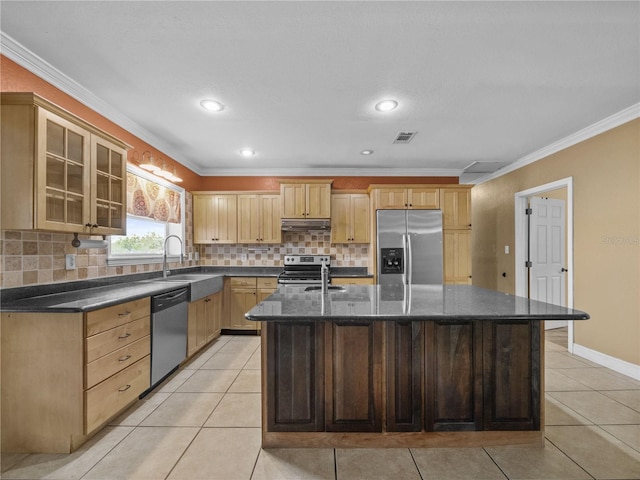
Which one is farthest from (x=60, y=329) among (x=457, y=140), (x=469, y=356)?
(x=457, y=140)

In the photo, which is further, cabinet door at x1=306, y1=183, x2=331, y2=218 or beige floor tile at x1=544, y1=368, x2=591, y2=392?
cabinet door at x1=306, y1=183, x2=331, y2=218

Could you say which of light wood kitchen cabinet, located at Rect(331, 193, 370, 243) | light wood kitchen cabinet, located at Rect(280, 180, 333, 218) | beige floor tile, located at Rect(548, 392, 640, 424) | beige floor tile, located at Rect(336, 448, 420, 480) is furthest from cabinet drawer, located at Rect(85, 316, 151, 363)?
beige floor tile, located at Rect(548, 392, 640, 424)

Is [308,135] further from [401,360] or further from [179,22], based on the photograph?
[401,360]

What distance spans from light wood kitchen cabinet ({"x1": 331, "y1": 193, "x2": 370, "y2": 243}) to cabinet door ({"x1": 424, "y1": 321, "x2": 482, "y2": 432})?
3.02m

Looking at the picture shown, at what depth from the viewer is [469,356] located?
74.4 inches

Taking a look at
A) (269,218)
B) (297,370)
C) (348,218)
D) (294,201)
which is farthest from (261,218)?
(297,370)

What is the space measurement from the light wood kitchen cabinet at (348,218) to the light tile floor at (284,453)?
112 inches

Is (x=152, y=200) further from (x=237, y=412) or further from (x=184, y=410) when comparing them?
(x=237, y=412)

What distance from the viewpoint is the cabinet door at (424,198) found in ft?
15.0

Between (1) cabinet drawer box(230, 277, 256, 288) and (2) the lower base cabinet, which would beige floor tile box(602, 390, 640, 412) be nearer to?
(2) the lower base cabinet

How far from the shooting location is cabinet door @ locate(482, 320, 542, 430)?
188cm

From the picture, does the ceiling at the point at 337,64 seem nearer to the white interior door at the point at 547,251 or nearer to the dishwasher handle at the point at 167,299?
the white interior door at the point at 547,251

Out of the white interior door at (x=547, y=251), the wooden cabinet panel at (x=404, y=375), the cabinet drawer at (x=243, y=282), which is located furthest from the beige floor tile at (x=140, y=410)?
the white interior door at (x=547, y=251)

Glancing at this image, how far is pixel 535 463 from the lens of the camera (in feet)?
5.88
